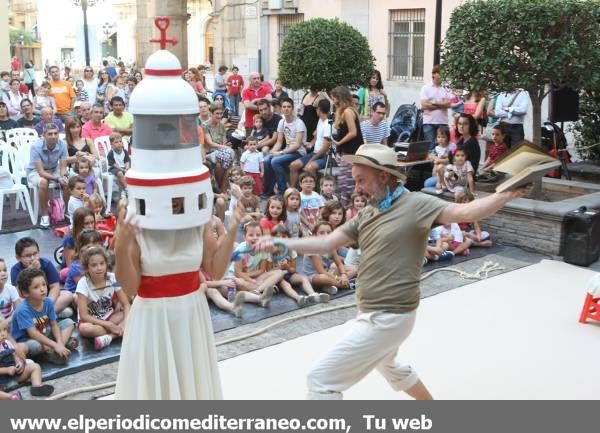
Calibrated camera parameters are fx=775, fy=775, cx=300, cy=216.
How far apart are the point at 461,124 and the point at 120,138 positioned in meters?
4.44

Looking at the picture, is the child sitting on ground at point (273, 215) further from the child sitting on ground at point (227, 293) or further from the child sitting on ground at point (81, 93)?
the child sitting on ground at point (81, 93)

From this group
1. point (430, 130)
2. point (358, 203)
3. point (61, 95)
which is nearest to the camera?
point (358, 203)

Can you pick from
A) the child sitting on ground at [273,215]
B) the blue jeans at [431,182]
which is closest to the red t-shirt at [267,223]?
the child sitting on ground at [273,215]

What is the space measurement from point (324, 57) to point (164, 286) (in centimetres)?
891

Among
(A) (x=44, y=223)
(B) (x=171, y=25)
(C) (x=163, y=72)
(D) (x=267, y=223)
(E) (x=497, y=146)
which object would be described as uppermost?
(B) (x=171, y=25)

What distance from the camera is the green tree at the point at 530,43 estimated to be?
8.54m

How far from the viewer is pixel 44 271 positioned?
6.36 m

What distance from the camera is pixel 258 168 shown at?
36.4 feet

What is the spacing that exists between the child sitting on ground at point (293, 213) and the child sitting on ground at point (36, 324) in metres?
2.97

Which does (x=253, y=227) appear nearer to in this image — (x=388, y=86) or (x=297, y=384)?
(x=297, y=384)

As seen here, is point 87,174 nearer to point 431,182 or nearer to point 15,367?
point 431,182

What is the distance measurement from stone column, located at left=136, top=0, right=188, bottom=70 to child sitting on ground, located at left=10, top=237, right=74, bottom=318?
16.6 m

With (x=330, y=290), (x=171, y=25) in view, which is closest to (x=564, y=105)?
(x=330, y=290)
